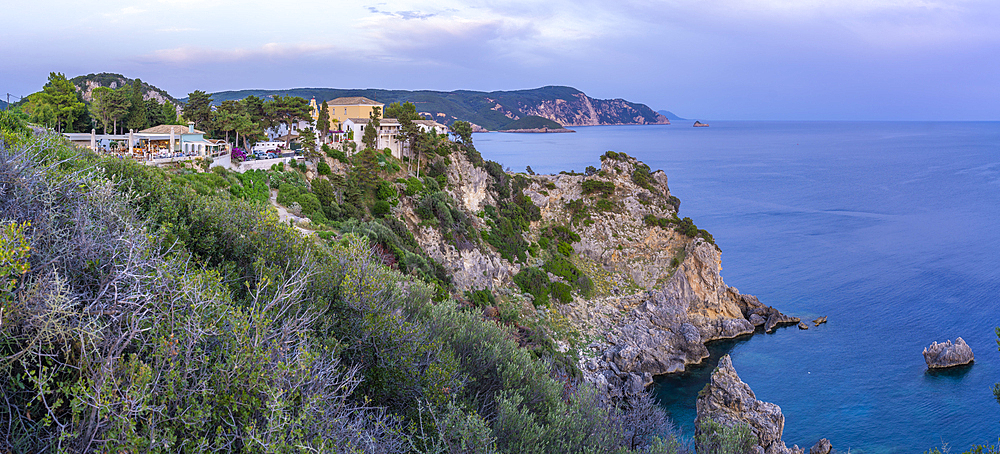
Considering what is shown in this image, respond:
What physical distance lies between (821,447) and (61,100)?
49181mm

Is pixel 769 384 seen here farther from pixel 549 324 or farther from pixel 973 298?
pixel 973 298

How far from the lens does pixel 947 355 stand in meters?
35.8

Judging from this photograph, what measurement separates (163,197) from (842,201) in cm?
9587

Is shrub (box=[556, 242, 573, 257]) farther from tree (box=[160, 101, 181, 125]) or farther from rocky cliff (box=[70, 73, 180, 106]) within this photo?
rocky cliff (box=[70, 73, 180, 106])

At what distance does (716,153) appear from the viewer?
153 meters

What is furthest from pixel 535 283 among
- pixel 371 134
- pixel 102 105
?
pixel 102 105

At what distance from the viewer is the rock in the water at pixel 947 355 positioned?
117 feet

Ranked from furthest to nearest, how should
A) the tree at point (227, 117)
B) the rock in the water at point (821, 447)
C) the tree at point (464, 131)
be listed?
the tree at point (464, 131), the tree at point (227, 117), the rock in the water at point (821, 447)

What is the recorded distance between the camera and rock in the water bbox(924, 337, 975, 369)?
117ft

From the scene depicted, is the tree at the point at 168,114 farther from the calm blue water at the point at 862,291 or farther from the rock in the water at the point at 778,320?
the rock in the water at the point at 778,320

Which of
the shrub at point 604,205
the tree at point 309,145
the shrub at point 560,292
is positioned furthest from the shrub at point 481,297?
the shrub at point 604,205

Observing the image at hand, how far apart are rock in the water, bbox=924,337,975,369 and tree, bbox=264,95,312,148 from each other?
167 ft

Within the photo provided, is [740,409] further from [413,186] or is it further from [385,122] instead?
[385,122]

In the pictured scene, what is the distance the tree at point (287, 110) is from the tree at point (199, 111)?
21.1 ft
